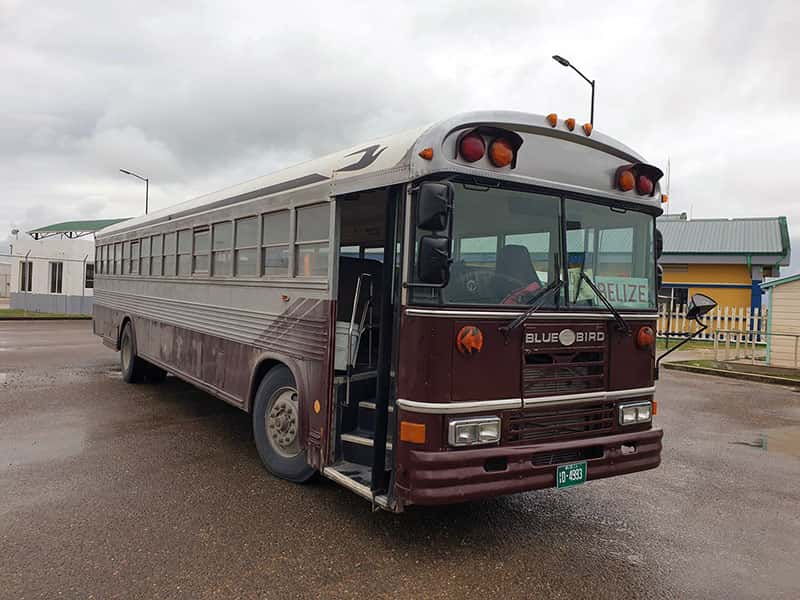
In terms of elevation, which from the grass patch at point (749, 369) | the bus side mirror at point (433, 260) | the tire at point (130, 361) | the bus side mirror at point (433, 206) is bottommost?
the grass patch at point (749, 369)

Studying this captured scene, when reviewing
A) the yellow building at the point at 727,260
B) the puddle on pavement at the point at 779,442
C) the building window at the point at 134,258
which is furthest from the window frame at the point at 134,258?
the yellow building at the point at 727,260

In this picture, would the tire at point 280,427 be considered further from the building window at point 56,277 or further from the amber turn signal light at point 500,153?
the building window at point 56,277

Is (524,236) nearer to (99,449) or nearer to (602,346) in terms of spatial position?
(602,346)

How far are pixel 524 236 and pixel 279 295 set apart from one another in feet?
7.60

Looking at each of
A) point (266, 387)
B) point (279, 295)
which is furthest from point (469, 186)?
point (266, 387)

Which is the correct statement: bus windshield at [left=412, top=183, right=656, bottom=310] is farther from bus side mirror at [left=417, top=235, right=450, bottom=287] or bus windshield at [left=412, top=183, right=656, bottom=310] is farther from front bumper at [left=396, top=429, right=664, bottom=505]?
front bumper at [left=396, top=429, right=664, bottom=505]

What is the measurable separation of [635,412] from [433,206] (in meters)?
2.25

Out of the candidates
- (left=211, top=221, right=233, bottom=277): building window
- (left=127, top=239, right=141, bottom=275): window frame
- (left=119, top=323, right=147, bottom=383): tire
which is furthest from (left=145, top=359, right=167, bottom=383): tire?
(left=211, top=221, right=233, bottom=277): building window

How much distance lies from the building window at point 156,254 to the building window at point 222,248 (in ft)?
6.76

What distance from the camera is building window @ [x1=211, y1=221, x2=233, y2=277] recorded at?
628 cm

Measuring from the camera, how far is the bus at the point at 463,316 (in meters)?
3.66

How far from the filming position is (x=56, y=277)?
29344 millimetres

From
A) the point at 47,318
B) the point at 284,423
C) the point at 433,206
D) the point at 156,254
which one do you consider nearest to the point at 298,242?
the point at 284,423

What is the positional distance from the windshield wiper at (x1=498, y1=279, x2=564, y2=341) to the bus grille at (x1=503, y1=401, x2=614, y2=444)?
1.78 ft
